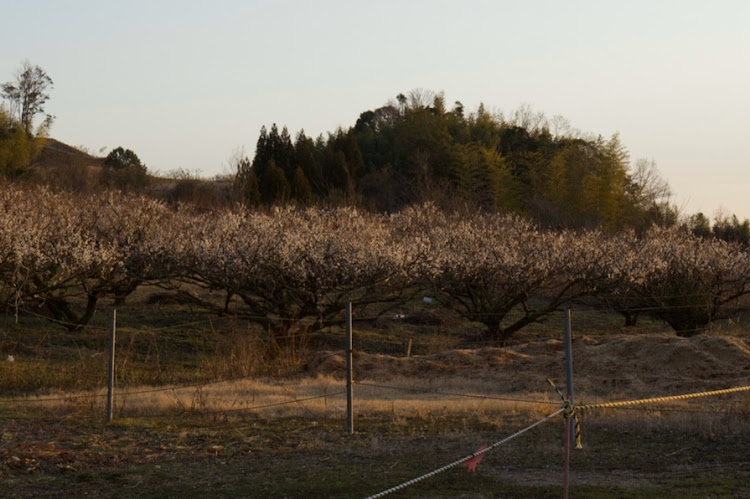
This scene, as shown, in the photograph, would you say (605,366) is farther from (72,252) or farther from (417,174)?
(417,174)

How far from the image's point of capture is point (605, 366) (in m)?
19.0

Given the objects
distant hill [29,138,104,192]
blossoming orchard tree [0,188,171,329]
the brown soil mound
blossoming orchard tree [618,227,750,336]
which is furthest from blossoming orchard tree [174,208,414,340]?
distant hill [29,138,104,192]

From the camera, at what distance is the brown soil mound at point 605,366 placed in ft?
56.0

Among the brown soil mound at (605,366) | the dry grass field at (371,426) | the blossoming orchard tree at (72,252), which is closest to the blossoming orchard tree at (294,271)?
the blossoming orchard tree at (72,252)

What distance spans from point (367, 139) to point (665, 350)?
5693 cm

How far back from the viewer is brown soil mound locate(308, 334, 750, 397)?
17.1 m

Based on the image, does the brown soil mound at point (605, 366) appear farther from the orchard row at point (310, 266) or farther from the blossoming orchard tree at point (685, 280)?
the blossoming orchard tree at point (685, 280)

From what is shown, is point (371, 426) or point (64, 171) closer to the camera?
point (371, 426)

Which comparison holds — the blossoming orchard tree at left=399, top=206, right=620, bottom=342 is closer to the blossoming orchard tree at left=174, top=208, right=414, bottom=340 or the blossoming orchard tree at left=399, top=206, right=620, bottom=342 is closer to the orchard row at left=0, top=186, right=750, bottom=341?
the orchard row at left=0, top=186, right=750, bottom=341

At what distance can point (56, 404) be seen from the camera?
13469 mm

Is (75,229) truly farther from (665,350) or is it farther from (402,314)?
(665,350)

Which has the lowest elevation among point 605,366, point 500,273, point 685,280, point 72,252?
point 605,366

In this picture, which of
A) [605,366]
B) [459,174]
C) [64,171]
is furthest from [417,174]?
[605,366]

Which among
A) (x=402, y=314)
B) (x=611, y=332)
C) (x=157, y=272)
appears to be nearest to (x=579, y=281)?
(x=611, y=332)
